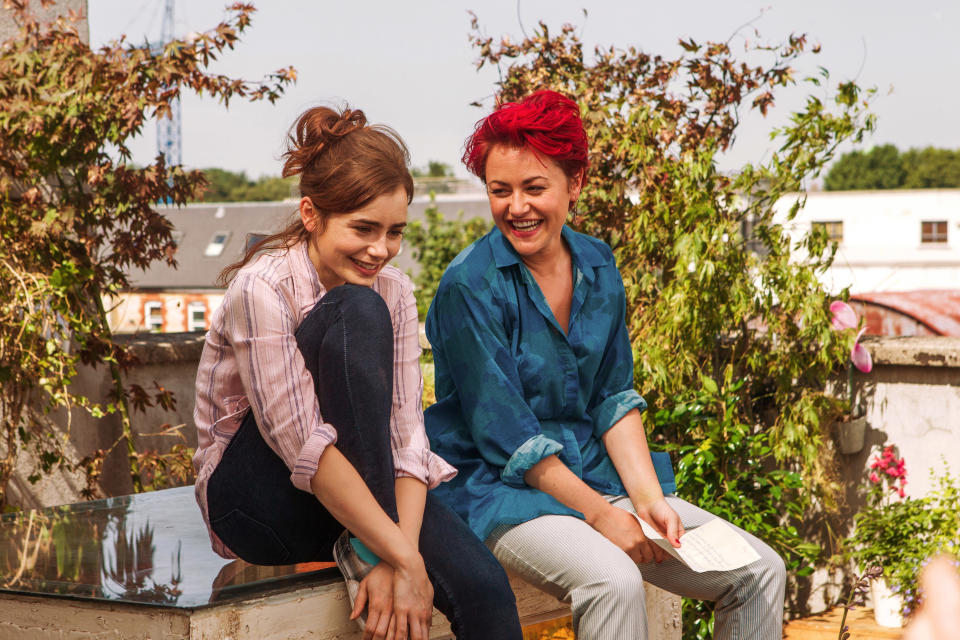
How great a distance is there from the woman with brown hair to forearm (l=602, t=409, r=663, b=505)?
1.55 ft

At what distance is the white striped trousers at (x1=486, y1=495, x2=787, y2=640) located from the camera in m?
1.83

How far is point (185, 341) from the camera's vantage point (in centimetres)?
409

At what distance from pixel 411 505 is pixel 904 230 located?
3749cm

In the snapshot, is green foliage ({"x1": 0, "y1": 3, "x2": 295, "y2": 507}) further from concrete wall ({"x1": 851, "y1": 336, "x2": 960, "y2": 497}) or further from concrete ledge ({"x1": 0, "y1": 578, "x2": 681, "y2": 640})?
concrete wall ({"x1": 851, "y1": 336, "x2": 960, "y2": 497})

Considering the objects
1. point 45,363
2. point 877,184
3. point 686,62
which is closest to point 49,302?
point 45,363

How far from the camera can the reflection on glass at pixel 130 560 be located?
1.81m

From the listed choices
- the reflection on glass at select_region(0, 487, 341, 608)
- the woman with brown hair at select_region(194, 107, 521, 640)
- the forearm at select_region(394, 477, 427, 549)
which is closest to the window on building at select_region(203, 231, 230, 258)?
the reflection on glass at select_region(0, 487, 341, 608)

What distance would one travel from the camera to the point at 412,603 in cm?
169

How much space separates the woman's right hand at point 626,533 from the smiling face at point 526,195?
23.4 inches

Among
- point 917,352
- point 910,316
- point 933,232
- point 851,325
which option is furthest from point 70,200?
point 933,232

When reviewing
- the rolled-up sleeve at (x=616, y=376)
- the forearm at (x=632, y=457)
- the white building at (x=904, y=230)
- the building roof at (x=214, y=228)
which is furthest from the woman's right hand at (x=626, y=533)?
the building roof at (x=214, y=228)

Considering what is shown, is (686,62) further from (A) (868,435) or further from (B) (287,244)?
(B) (287,244)

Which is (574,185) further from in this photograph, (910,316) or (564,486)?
(910,316)

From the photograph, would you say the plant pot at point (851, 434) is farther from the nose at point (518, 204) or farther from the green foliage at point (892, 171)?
the green foliage at point (892, 171)
